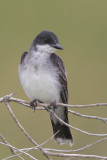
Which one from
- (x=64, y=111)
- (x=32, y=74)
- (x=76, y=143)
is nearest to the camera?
(x=32, y=74)

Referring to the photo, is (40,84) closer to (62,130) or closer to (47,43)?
(47,43)

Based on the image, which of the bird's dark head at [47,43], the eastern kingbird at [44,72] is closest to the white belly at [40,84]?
the eastern kingbird at [44,72]

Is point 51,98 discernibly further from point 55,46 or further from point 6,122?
point 6,122

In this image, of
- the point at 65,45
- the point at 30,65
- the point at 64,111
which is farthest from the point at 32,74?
the point at 65,45

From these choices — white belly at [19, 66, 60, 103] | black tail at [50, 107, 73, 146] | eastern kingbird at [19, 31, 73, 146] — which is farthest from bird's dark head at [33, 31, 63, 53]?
black tail at [50, 107, 73, 146]

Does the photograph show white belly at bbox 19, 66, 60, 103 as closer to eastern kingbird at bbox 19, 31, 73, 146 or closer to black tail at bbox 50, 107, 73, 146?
eastern kingbird at bbox 19, 31, 73, 146

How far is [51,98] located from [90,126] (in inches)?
52.6

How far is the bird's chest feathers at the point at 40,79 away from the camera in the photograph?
13.5ft

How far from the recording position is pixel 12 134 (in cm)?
546

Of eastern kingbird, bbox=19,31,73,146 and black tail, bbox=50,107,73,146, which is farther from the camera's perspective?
black tail, bbox=50,107,73,146

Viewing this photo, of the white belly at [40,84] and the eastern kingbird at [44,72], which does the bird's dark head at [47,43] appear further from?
the white belly at [40,84]

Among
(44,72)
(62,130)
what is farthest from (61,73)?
(62,130)

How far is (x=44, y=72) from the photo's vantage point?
13.6ft

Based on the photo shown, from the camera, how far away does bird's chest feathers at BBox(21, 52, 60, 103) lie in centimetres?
412
